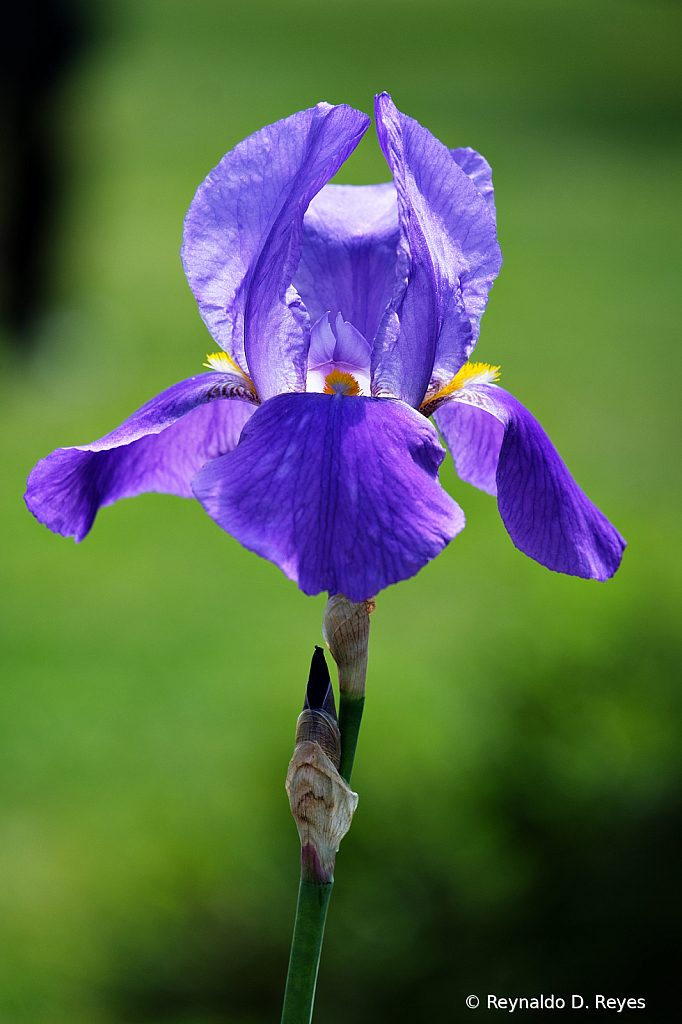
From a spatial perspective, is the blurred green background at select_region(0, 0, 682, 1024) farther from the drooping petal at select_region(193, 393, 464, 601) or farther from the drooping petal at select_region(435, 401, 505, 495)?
the drooping petal at select_region(193, 393, 464, 601)

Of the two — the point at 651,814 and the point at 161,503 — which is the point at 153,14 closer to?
the point at 161,503

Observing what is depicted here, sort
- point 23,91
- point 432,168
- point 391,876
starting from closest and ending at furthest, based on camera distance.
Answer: point 432,168 → point 391,876 → point 23,91

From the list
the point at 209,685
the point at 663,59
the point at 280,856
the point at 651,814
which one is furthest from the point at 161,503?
the point at 663,59

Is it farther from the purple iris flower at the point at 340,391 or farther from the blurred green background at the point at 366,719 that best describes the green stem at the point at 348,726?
the blurred green background at the point at 366,719

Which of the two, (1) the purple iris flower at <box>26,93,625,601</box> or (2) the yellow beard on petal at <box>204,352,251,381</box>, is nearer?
(1) the purple iris flower at <box>26,93,625,601</box>

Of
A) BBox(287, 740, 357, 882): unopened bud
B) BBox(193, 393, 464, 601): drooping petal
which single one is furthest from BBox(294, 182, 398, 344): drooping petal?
BBox(287, 740, 357, 882): unopened bud

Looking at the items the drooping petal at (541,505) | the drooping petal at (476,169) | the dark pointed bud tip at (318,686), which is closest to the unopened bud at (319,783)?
the dark pointed bud tip at (318,686)
